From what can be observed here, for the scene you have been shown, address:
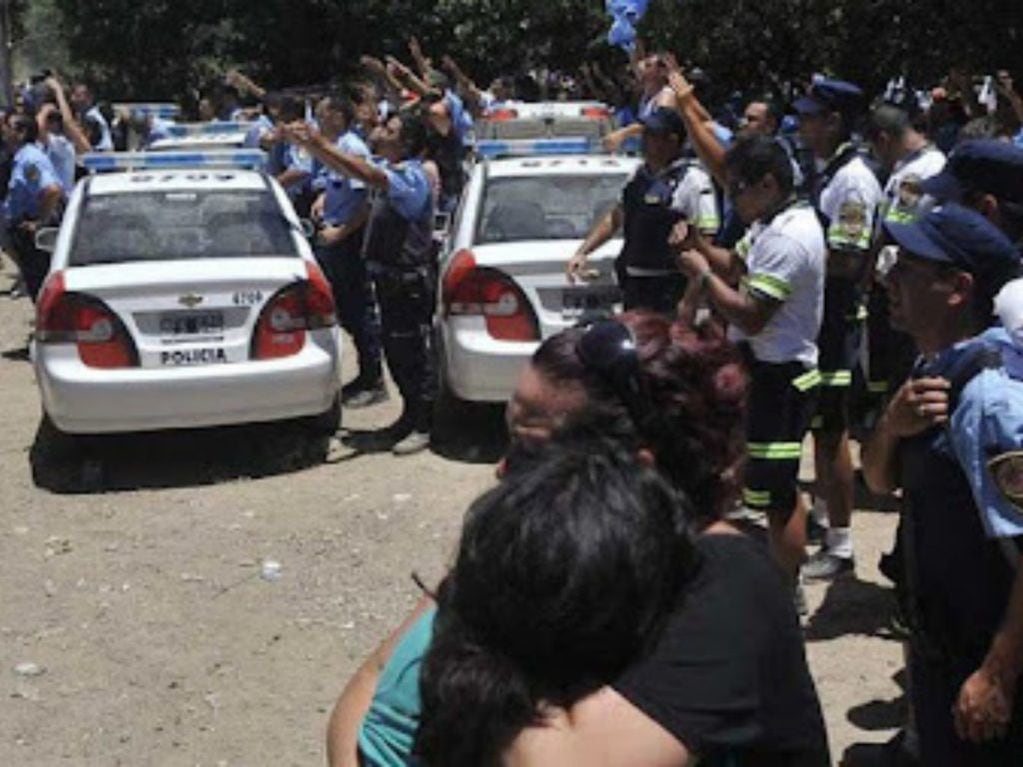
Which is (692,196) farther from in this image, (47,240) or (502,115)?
(502,115)

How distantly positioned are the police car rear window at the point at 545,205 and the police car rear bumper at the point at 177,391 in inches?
44.0

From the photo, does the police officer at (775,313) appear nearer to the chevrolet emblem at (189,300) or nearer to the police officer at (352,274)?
the chevrolet emblem at (189,300)

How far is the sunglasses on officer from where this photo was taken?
6.98 feet

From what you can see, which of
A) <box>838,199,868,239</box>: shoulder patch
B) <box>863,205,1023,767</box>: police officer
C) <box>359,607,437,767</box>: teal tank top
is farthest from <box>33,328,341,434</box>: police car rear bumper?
<box>359,607,437,767</box>: teal tank top

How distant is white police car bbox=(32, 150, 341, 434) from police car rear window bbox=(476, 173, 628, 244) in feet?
3.35

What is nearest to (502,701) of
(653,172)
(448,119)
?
(653,172)

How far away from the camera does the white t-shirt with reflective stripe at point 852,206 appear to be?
562 cm

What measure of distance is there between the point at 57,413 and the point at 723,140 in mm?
3538

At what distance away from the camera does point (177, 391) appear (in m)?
6.92

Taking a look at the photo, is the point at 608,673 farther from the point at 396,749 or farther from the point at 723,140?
the point at 723,140

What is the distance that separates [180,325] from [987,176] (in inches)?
166

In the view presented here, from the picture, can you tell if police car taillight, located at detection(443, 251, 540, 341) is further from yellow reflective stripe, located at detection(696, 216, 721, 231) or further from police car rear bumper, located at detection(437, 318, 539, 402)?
yellow reflective stripe, located at detection(696, 216, 721, 231)

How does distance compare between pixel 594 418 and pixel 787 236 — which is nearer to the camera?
pixel 594 418

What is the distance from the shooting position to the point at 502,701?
62.9 inches
